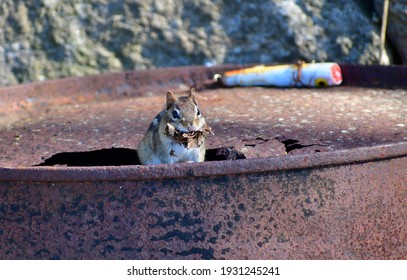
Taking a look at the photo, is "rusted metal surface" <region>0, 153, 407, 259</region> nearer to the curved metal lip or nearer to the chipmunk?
the curved metal lip

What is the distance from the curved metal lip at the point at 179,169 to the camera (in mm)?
2203

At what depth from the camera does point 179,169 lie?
2.20 meters

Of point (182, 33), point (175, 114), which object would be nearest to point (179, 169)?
point (175, 114)

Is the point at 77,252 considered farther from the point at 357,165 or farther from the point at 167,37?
the point at 167,37

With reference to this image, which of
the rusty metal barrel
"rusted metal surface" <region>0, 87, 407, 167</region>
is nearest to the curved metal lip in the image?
the rusty metal barrel

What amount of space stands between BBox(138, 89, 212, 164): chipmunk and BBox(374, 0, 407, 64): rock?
2.02 meters

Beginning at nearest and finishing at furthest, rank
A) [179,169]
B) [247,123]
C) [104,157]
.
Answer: [179,169]
[104,157]
[247,123]

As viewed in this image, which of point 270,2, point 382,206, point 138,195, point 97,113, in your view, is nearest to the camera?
point 138,195

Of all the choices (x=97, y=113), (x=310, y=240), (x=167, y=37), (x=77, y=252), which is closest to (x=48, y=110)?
(x=97, y=113)

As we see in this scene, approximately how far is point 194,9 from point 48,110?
1.24 m

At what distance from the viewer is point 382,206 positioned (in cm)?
246

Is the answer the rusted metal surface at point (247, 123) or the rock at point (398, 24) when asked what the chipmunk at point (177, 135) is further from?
the rock at point (398, 24)

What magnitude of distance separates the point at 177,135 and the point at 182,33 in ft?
6.47

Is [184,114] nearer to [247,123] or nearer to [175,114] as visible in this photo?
[175,114]
